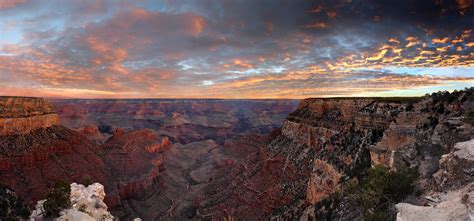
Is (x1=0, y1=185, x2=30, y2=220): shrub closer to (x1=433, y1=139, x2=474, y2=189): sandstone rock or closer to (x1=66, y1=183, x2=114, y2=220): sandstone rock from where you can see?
(x1=66, y1=183, x2=114, y2=220): sandstone rock

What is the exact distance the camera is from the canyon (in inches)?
757

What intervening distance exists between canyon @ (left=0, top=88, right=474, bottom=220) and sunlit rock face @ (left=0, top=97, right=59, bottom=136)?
28 centimetres

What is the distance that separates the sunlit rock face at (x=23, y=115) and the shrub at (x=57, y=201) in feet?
104

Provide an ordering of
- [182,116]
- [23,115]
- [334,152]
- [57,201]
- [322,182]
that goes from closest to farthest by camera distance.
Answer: [57,201] < [322,182] < [334,152] < [23,115] < [182,116]

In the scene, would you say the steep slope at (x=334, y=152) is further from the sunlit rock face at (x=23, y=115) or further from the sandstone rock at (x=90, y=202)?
the sunlit rock face at (x=23, y=115)

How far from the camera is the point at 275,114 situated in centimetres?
16162

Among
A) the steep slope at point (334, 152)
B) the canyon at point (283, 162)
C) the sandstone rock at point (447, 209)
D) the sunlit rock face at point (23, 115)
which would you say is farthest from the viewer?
the sunlit rock face at point (23, 115)

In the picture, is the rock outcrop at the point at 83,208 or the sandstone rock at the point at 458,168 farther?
the rock outcrop at the point at 83,208

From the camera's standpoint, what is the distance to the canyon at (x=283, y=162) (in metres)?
19.2

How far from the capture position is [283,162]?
1703 inches

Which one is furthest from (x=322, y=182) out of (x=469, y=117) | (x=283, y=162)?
(x=283, y=162)

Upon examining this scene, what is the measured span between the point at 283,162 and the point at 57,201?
28958mm

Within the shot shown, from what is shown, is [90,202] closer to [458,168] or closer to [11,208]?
[11,208]

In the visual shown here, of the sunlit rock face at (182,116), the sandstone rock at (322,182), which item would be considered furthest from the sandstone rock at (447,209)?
the sunlit rock face at (182,116)
